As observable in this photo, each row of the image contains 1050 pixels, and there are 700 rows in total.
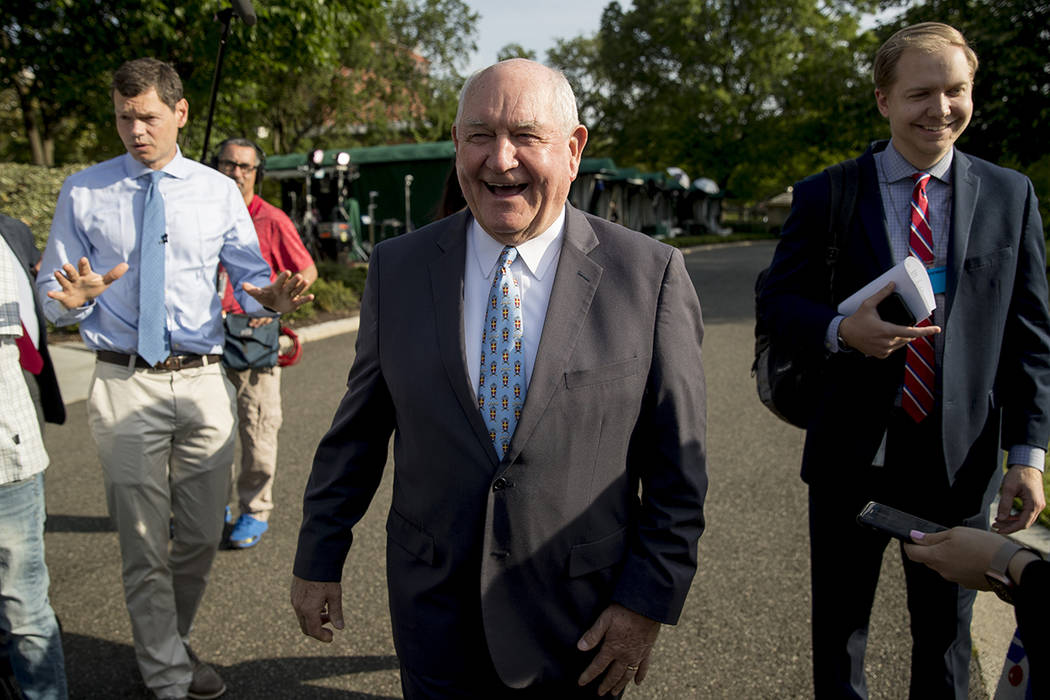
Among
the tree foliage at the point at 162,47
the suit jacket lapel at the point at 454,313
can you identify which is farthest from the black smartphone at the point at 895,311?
the tree foliage at the point at 162,47

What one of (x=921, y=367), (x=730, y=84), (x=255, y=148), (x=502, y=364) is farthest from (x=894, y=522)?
(x=730, y=84)

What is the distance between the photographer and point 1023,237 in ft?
7.72

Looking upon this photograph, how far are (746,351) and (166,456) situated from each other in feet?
26.5

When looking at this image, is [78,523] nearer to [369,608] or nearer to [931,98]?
[369,608]

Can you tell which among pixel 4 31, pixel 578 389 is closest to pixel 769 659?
pixel 578 389

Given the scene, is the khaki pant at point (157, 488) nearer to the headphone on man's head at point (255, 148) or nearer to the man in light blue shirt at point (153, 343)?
the man in light blue shirt at point (153, 343)

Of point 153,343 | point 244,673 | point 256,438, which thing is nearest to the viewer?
point 153,343

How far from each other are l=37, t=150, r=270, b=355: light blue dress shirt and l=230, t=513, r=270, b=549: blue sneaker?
160 centimetres

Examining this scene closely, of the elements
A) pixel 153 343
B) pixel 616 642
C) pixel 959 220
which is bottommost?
pixel 616 642

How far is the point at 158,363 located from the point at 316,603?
4.86 feet

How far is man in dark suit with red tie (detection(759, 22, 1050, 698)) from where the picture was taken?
2.29 meters

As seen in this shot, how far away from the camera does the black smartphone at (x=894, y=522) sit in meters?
1.87

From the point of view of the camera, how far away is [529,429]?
183 centimetres

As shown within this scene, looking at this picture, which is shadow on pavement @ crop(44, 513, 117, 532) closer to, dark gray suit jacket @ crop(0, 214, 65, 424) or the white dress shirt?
dark gray suit jacket @ crop(0, 214, 65, 424)
